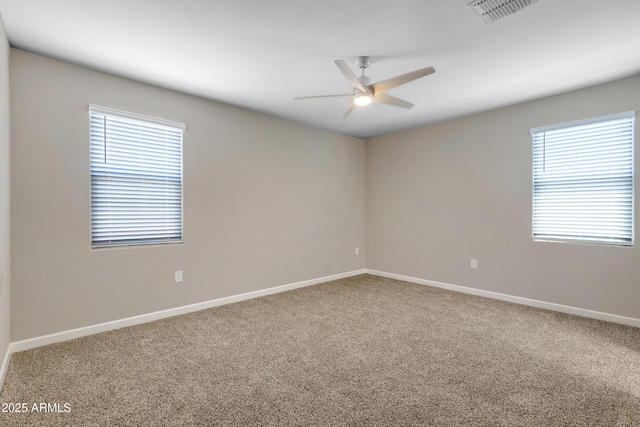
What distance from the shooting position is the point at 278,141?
14.3ft

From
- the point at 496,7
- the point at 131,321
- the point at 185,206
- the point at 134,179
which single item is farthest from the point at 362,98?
the point at 131,321

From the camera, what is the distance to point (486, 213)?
13.4 ft

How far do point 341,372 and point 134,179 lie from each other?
2.68m

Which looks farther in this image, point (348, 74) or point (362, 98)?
point (362, 98)

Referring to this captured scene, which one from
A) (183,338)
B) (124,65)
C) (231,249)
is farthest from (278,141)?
(183,338)

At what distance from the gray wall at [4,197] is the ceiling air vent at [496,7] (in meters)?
3.21

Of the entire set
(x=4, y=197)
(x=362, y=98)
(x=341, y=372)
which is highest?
(x=362, y=98)

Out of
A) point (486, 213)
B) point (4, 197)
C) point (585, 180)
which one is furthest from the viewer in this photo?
point (486, 213)

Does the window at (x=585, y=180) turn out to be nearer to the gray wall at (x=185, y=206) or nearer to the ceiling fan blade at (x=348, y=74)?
the ceiling fan blade at (x=348, y=74)

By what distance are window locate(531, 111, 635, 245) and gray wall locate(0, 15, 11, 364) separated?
5.00 meters

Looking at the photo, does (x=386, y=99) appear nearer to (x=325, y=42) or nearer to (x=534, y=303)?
(x=325, y=42)

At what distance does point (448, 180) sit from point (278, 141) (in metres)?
2.54

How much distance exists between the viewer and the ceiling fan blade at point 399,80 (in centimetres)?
224

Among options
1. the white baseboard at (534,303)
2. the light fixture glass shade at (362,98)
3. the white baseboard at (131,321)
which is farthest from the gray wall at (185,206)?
the light fixture glass shade at (362,98)
